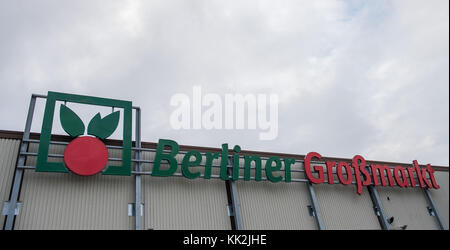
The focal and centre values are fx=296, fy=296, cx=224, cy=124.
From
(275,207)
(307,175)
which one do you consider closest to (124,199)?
(275,207)

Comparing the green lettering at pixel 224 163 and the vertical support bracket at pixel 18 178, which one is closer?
the vertical support bracket at pixel 18 178

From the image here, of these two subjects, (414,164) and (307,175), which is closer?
(307,175)

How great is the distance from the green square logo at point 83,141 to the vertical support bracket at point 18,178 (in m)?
0.83

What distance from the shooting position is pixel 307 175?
21.9 metres

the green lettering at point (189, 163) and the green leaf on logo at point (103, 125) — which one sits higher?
the green leaf on logo at point (103, 125)

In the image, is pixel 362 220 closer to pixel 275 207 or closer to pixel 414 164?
pixel 275 207

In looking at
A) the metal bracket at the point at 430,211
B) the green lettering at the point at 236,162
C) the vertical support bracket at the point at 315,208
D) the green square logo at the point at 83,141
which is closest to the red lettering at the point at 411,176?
the metal bracket at the point at 430,211

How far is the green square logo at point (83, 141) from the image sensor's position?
49.6 ft

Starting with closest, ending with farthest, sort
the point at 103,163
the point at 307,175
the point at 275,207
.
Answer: the point at 103,163 < the point at 275,207 < the point at 307,175

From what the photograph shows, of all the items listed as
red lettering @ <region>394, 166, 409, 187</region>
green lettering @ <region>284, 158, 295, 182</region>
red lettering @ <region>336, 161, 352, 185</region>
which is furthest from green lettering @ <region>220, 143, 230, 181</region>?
red lettering @ <region>394, 166, 409, 187</region>

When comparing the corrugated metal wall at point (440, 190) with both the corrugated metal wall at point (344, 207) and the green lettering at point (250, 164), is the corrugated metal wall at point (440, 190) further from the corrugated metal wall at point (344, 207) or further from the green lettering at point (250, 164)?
the green lettering at point (250, 164)
